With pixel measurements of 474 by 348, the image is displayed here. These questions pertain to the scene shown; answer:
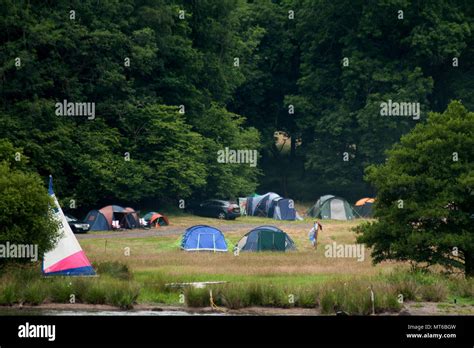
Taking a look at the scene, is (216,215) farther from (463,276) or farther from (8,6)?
(463,276)

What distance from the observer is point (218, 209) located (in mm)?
73000

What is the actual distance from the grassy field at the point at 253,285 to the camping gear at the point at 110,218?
17.3 m

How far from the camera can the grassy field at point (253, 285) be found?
1163 inches

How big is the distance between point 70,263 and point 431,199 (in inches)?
496

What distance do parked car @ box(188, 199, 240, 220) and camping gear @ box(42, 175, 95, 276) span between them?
37.6 metres

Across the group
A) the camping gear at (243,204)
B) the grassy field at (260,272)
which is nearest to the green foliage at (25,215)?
the grassy field at (260,272)

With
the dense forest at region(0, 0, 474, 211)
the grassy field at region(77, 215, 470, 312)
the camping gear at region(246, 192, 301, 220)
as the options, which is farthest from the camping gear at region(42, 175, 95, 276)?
the camping gear at region(246, 192, 301, 220)

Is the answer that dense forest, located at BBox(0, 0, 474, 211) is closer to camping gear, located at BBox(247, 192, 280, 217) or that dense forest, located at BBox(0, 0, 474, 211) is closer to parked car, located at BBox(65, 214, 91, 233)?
camping gear, located at BBox(247, 192, 280, 217)

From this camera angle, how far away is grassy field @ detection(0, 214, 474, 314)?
29531 millimetres

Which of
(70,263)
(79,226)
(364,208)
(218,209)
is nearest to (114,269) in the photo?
(70,263)

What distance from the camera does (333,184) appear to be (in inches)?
3533
